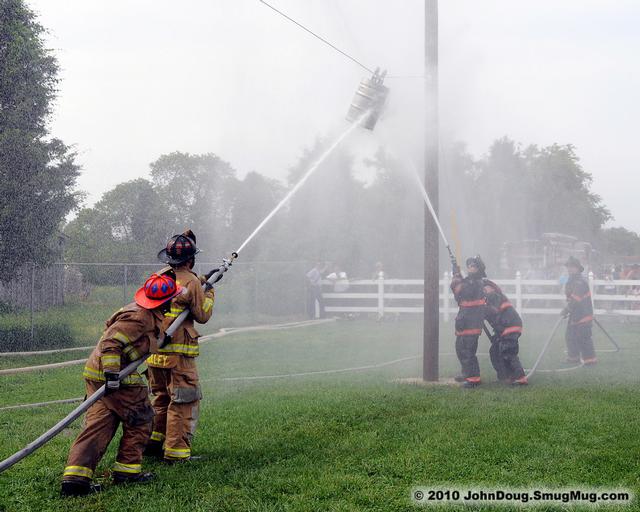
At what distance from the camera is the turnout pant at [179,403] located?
5.95 meters

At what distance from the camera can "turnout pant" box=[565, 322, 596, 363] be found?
12672 mm

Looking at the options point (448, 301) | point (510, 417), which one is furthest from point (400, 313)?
point (510, 417)

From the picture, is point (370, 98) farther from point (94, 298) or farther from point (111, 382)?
point (94, 298)

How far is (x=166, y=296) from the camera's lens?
17.9 ft

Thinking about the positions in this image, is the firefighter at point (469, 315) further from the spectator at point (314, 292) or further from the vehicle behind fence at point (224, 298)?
the spectator at point (314, 292)

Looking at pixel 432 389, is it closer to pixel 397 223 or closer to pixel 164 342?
pixel 164 342

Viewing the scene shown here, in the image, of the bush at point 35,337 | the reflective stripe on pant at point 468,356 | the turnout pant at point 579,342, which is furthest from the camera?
the bush at point 35,337

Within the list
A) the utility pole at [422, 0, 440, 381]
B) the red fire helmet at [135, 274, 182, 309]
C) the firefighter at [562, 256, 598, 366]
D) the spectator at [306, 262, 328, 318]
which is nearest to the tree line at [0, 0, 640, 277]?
the spectator at [306, 262, 328, 318]

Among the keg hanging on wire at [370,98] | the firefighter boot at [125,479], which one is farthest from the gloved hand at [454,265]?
the firefighter boot at [125,479]

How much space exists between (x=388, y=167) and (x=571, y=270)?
1711 cm

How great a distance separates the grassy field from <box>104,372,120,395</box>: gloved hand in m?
0.78

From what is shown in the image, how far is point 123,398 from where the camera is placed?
5.38 m

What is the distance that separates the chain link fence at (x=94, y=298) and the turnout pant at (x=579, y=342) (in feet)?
32.8

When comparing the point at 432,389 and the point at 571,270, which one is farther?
the point at 571,270
